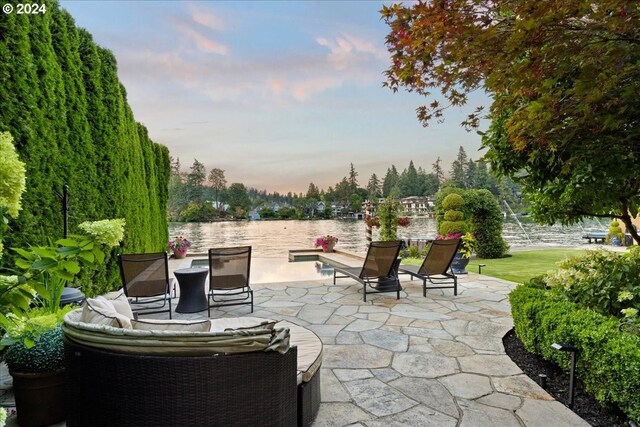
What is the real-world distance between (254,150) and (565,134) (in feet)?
58.8

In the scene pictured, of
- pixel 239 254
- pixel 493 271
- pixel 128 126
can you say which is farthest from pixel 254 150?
pixel 239 254

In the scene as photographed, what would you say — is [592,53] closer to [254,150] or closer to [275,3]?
[275,3]

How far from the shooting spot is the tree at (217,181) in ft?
123

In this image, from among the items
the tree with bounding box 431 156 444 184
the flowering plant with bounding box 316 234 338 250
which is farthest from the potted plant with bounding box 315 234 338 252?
the tree with bounding box 431 156 444 184

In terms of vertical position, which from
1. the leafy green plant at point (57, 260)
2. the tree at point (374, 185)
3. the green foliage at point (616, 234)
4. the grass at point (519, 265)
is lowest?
the grass at point (519, 265)

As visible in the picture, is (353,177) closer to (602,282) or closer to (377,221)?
(377,221)

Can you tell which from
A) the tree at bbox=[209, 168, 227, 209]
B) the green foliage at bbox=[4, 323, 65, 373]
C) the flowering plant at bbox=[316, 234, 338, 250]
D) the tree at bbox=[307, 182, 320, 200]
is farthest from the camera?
the tree at bbox=[307, 182, 320, 200]

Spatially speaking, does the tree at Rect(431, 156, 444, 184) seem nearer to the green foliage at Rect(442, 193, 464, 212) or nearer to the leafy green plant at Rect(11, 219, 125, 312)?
the green foliage at Rect(442, 193, 464, 212)

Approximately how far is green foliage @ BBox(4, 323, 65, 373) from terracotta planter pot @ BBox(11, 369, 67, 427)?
0.04 meters

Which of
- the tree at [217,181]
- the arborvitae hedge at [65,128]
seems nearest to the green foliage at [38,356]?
the arborvitae hedge at [65,128]

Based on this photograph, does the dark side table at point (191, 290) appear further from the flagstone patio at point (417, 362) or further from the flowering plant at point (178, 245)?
the flowering plant at point (178, 245)

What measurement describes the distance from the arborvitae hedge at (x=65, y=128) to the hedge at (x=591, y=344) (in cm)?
477

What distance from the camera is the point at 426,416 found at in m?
2.44

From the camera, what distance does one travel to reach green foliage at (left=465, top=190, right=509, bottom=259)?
39.8 ft
